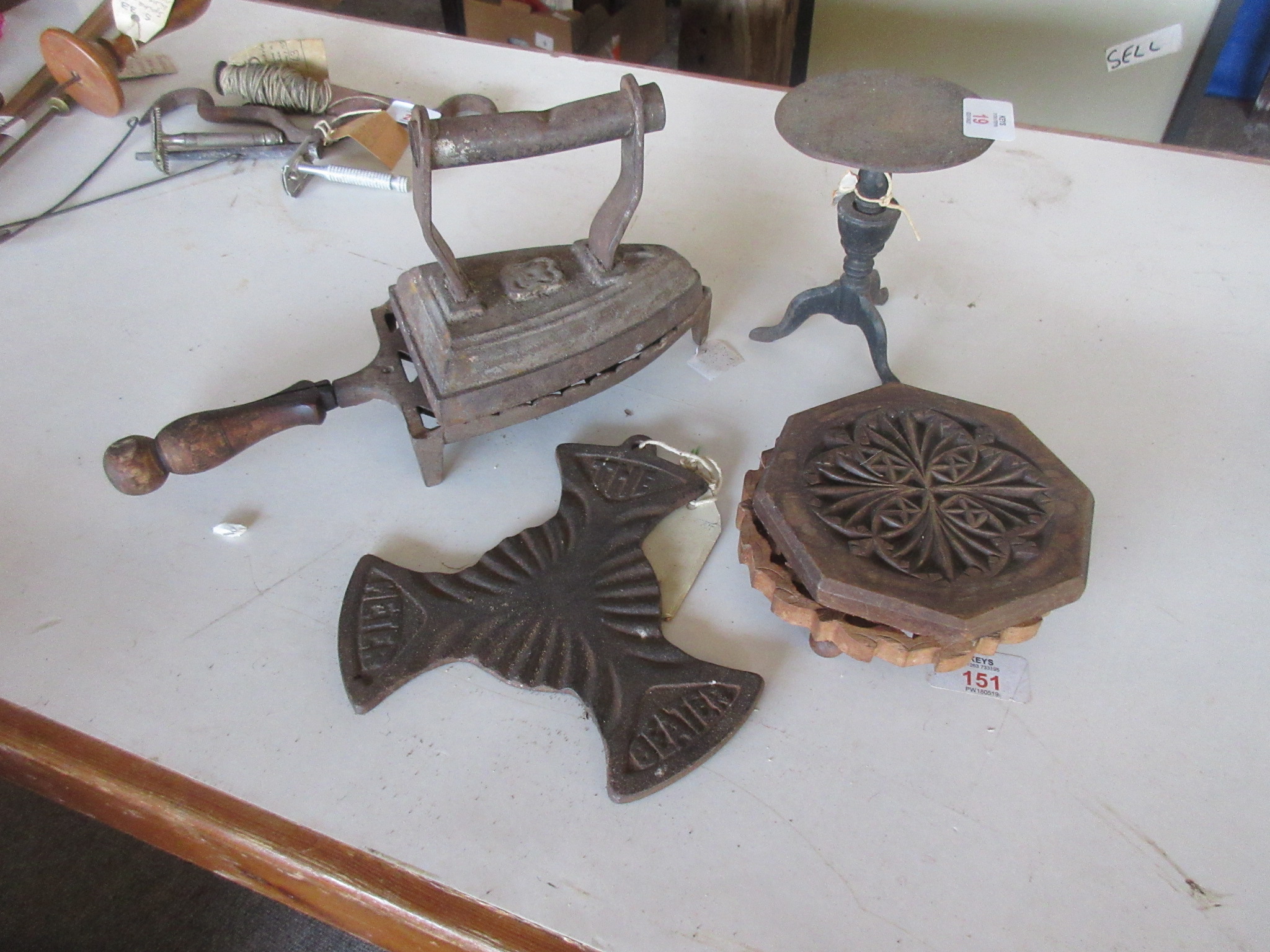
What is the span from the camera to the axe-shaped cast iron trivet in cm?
91

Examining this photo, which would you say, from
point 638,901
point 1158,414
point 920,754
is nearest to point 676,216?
point 1158,414

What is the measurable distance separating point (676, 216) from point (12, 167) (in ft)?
3.50

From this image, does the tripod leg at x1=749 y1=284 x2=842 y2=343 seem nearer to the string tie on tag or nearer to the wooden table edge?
the string tie on tag

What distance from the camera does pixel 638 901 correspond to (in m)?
0.83

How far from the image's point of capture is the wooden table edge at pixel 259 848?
0.83 m

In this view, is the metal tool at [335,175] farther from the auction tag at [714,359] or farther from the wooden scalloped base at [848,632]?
the wooden scalloped base at [848,632]

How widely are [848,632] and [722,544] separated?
0.73 feet

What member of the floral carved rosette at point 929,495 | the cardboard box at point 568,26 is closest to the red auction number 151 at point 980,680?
the floral carved rosette at point 929,495

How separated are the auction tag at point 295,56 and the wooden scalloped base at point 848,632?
1.20 m

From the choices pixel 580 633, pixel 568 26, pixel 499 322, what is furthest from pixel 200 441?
pixel 568 26

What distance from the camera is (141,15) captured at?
1644 millimetres

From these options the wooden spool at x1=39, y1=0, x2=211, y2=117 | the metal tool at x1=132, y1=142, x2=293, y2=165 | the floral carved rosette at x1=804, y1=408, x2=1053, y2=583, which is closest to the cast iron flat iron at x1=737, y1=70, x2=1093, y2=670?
the floral carved rosette at x1=804, y1=408, x2=1053, y2=583

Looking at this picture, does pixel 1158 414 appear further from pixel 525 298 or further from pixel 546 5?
pixel 546 5

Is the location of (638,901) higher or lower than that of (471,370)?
lower
